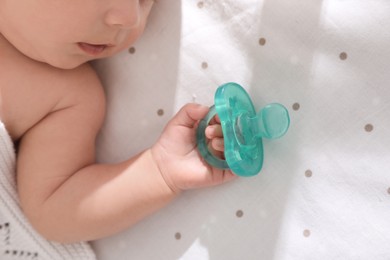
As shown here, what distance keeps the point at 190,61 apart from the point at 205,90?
5 centimetres

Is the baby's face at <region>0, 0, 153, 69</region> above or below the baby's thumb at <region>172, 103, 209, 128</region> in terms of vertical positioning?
above

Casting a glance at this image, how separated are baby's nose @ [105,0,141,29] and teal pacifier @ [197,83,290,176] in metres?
0.16

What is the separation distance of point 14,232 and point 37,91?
23 cm

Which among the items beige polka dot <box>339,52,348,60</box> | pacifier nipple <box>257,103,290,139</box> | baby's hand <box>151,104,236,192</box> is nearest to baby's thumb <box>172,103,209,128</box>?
baby's hand <box>151,104,236,192</box>

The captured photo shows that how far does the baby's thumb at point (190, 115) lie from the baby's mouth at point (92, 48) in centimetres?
15

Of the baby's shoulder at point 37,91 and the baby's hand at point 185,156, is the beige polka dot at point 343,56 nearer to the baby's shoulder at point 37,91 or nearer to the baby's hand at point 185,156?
the baby's hand at point 185,156

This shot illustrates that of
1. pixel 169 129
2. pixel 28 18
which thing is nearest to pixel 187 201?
pixel 169 129

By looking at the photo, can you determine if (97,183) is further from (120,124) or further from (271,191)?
(271,191)

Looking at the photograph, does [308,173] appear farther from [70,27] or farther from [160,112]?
[70,27]

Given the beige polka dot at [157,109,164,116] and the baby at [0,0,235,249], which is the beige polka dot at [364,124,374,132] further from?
the beige polka dot at [157,109,164,116]

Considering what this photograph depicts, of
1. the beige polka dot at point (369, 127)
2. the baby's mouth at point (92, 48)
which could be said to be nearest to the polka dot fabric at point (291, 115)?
the beige polka dot at point (369, 127)

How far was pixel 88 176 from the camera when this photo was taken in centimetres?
84

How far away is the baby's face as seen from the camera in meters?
0.70

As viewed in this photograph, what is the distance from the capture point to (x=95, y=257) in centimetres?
88
